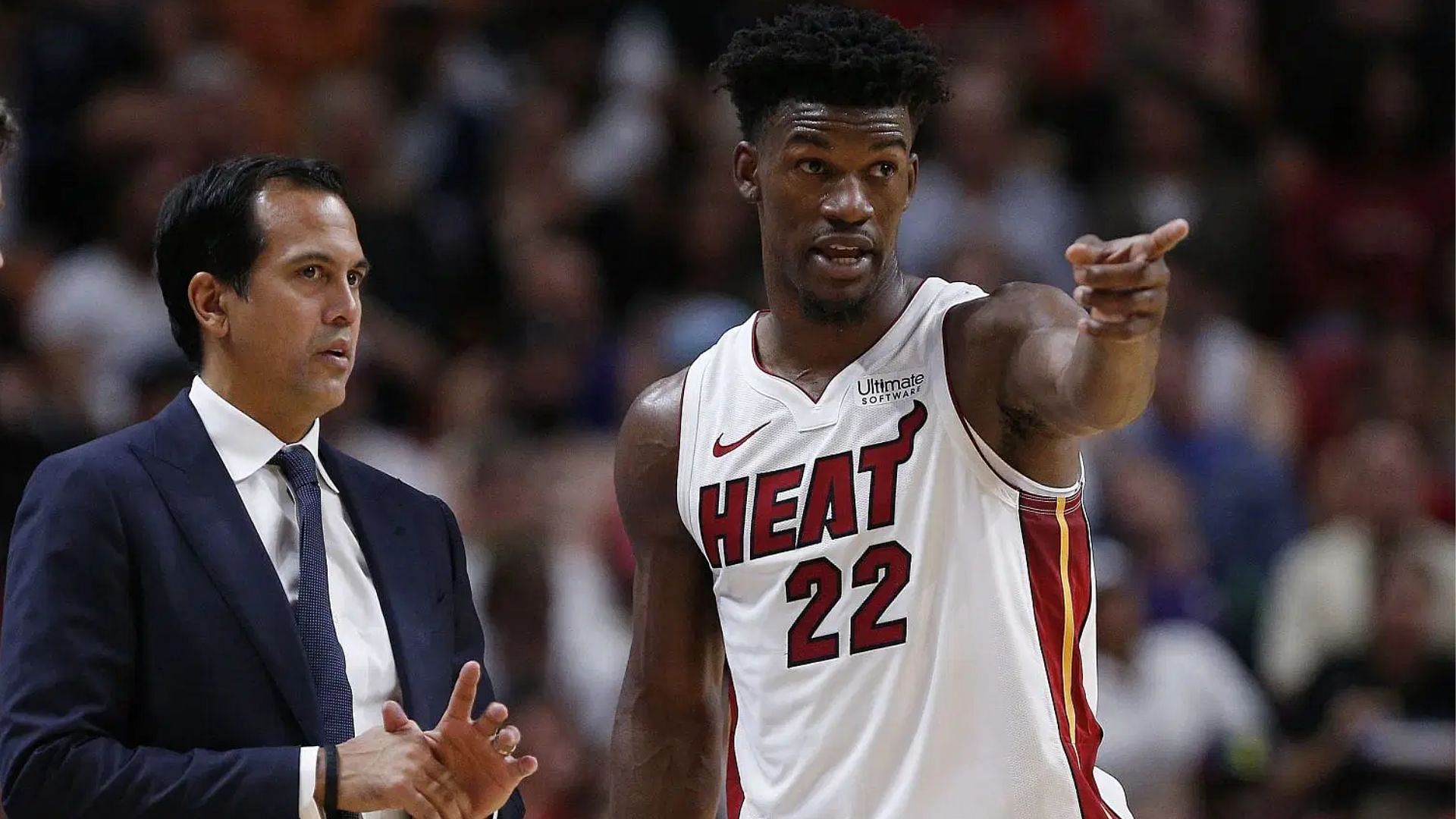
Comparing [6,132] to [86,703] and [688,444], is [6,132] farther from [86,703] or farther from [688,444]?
[688,444]

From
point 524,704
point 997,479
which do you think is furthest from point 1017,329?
point 524,704

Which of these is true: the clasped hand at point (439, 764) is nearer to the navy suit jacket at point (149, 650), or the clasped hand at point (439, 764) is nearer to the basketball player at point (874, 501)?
the navy suit jacket at point (149, 650)

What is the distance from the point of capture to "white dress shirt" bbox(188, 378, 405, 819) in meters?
3.93

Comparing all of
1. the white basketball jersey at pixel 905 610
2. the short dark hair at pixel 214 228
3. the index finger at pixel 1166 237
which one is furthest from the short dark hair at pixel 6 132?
the index finger at pixel 1166 237

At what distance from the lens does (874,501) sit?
403 cm

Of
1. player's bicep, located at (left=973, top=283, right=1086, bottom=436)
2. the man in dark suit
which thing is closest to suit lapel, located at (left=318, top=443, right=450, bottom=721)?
the man in dark suit

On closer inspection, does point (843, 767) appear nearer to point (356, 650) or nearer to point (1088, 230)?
point (356, 650)

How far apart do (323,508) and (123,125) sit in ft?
19.9

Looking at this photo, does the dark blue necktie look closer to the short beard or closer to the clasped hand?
the clasped hand

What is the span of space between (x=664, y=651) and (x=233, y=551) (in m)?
1.00

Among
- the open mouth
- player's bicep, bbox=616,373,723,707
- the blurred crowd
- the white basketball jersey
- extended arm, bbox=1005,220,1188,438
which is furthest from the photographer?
the blurred crowd

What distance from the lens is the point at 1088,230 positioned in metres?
9.71

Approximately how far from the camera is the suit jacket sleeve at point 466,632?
13.7 feet

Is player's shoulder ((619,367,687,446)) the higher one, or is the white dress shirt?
player's shoulder ((619,367,687,446))
